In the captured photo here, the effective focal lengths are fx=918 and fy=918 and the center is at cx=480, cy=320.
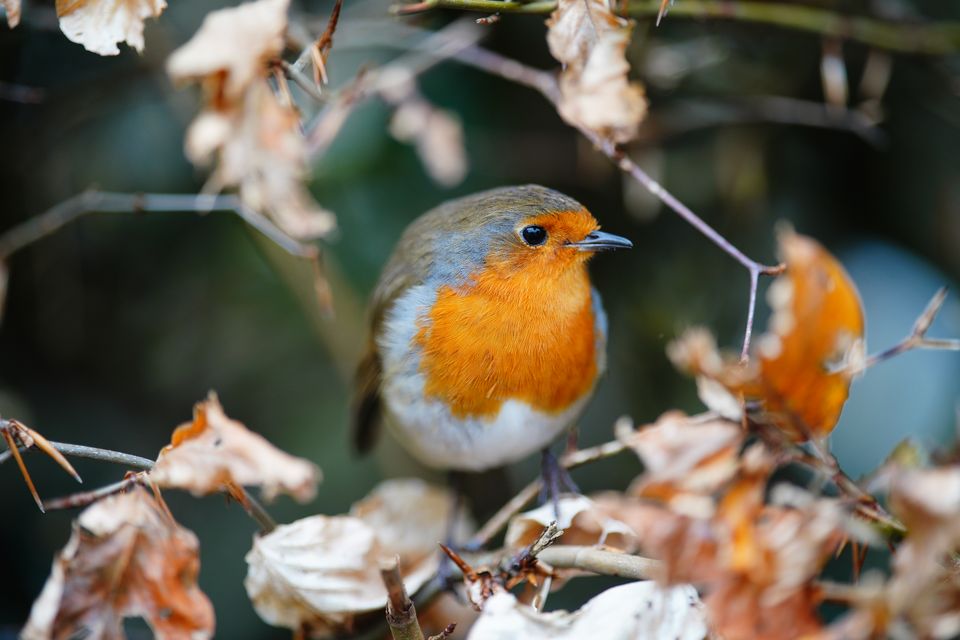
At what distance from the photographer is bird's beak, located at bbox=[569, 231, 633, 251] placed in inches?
82.8

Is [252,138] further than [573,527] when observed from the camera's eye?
No

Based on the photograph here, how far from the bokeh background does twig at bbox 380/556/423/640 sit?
5.32ft

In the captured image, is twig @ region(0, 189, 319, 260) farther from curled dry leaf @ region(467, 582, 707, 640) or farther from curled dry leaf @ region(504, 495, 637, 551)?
curled dry leaf @ region(467, 582, 707, 640)

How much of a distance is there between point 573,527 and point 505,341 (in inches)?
18.3

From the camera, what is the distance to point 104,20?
1.51 m

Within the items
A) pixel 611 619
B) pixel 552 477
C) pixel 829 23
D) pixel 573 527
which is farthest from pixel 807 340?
pixel 829 23

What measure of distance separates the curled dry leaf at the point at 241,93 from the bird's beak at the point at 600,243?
0.73 m

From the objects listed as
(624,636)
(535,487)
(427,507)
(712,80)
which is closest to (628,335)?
(712,80)

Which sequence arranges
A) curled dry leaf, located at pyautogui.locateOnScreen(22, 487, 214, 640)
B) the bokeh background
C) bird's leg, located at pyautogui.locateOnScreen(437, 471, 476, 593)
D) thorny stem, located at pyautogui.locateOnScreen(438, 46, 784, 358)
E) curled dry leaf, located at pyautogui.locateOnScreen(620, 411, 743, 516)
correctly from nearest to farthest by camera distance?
1. curled dry leaf, located at pyautogui.locateOnScreen(620, 411, 743, 516)
2. curled dry leaf, located at pyautogui.locateOnScreen(22, 487, 214, 640)
3. thorny stem, located at pyautogui.locateOnScreen(438, 46, 784, 358)
4. bird's leg, located at pyautogui.locateOnScreen(437, 471, 476, 593)
5. the bokeh background

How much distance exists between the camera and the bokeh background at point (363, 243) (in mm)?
2986

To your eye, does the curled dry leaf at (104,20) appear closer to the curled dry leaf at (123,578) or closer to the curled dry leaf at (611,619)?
the curled dry leaf at (123,578)

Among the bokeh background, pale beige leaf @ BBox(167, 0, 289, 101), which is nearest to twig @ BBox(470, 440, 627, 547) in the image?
pale beige leaf @ BBox(167, 0, 289, 101)

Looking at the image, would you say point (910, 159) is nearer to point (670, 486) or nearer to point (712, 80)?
point (712, 80)

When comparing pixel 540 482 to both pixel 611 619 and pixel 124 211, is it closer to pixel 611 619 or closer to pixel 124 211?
pixel 611 619
